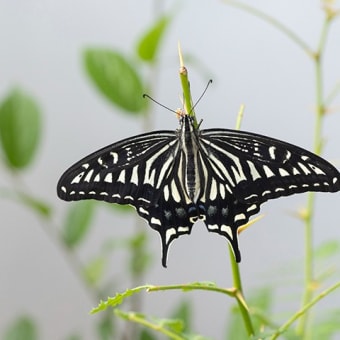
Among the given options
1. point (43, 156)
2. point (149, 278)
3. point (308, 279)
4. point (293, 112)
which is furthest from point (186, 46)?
point (308, 279)

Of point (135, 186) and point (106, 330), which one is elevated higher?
point (135, 186)

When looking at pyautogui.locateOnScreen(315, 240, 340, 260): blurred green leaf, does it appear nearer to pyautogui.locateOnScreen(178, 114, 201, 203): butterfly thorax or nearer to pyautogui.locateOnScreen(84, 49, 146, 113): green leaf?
pyautogui.locateOnScreen(178, 114, 201, 203): butterfly thorax

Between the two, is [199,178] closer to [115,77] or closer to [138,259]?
[115,77]

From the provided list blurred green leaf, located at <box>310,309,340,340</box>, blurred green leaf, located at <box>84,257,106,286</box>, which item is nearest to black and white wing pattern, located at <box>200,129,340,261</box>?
blurred green leaf, located at <box>310,309,340,340</box>

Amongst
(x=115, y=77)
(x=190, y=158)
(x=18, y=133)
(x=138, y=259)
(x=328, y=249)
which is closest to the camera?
(x=190, y=158)

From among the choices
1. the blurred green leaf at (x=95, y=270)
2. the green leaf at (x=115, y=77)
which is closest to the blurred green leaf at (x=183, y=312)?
the blurred green leaf at (x=95, y=270)

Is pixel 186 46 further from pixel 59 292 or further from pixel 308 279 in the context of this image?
pixel 308 279

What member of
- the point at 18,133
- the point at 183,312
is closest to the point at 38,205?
the point at 18,133
